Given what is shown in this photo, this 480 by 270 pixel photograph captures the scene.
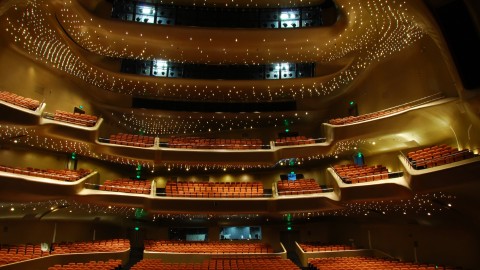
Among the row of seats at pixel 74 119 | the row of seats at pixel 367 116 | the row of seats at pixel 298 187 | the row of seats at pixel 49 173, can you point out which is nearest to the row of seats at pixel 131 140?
the row of seats at pixel 74 119

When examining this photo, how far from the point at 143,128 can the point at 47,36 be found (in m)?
6.83

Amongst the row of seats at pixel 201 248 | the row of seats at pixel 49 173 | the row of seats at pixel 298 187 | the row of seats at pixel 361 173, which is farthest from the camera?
the row of seats at pixel 298 187

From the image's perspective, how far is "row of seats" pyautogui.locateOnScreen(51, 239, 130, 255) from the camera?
11.9 meters

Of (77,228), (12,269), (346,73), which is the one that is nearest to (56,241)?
(77,228)

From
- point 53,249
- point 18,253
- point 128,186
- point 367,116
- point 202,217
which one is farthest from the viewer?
Answer: point 202,217

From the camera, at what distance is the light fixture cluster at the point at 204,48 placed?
11.6 metres

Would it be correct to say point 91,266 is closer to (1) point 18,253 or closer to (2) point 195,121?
(1) point 18,253

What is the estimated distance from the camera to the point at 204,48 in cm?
1478

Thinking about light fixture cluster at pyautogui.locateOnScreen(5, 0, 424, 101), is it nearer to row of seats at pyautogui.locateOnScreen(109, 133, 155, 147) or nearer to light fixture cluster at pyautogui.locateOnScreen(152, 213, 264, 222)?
row of seats at pyautogui.locateOnScreen(109, 133, 155, 147)

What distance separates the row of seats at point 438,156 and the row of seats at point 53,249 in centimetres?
1017

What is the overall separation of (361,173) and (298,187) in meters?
2.82

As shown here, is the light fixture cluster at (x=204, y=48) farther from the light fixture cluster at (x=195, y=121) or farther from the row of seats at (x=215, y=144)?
the row of seats at (x=215, y=144)

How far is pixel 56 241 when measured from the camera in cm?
1401

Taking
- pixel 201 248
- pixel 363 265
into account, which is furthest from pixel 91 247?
pixel 363 265
